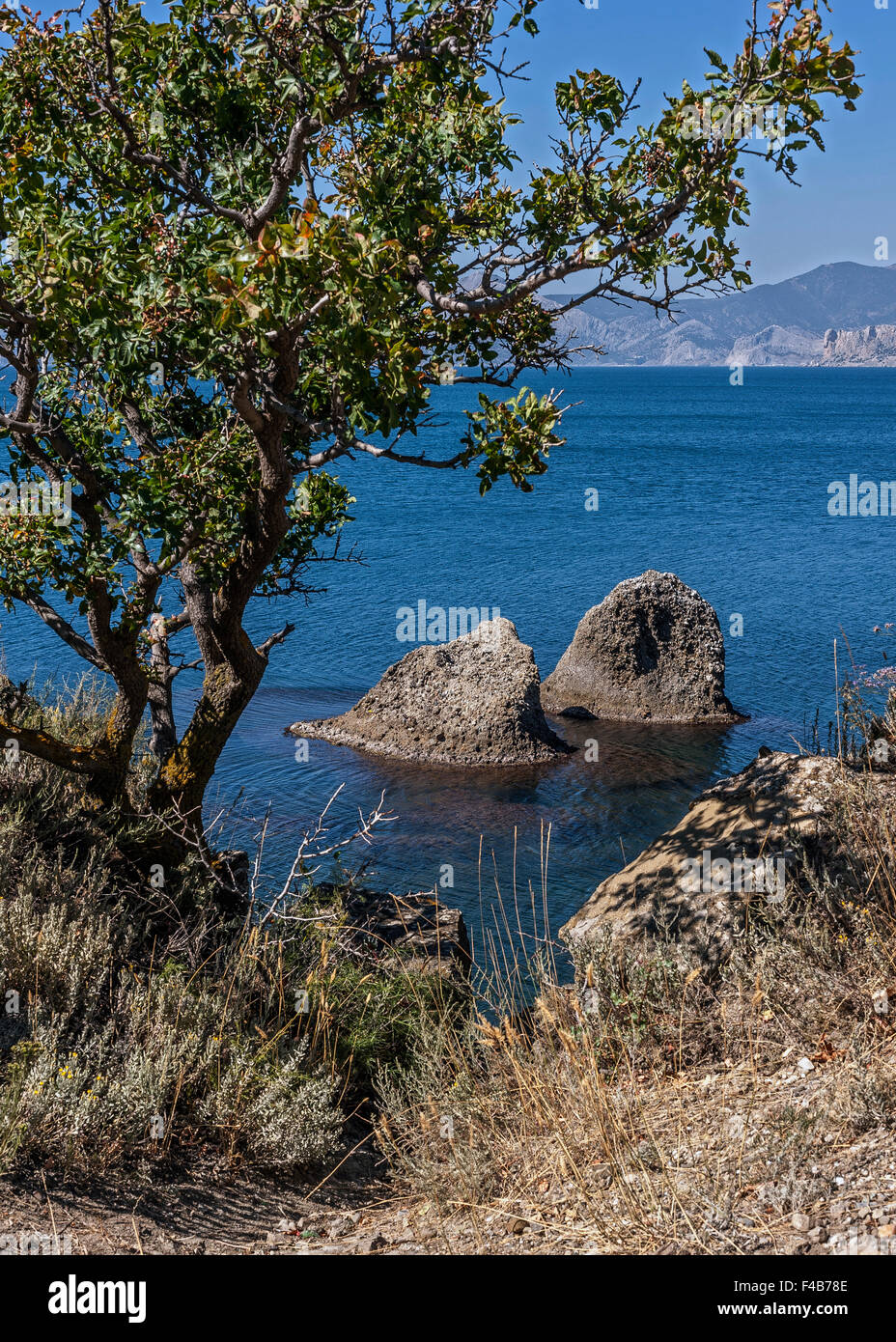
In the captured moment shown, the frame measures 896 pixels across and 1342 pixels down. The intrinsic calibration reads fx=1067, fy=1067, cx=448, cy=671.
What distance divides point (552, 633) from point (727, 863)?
783 inches

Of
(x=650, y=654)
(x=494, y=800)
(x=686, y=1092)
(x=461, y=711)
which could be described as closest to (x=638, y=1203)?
(x=686, y=1092)

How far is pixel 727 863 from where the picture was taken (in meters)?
7.59

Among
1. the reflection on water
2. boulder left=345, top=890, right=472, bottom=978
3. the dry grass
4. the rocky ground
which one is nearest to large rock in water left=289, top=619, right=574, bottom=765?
the reflection on water

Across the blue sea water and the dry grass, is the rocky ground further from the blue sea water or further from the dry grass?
the blue sea water

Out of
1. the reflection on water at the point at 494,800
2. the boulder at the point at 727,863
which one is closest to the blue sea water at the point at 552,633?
the reflection on water at the point at 494,800

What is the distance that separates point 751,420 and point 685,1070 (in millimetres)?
110374

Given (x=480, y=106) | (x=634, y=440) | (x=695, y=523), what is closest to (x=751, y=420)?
(x=634, y=440)

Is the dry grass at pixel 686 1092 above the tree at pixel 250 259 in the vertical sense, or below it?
below

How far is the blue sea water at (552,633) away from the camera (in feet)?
49.5

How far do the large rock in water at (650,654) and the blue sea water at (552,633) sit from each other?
2.88ft

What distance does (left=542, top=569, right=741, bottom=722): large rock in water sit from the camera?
21.6m

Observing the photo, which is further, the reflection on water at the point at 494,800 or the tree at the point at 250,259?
the reflection on water at the point at 494,800

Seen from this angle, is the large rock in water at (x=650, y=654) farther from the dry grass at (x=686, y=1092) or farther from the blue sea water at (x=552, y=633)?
the dry grass at (x=686, y=1092)
